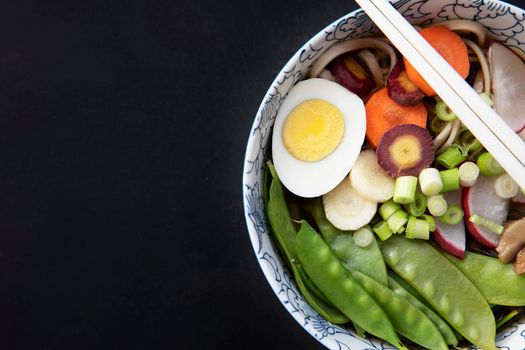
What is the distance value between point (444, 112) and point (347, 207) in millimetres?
271

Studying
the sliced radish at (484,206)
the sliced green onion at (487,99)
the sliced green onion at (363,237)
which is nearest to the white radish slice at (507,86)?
the sliced green onion at (487,99)

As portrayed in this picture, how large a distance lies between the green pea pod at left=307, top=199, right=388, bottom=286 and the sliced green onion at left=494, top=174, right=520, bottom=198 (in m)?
0.27

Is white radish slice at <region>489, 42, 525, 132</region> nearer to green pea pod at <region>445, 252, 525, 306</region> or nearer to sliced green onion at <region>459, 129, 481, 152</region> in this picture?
sliced green onion at <region>459, 129, 481, 152</region>

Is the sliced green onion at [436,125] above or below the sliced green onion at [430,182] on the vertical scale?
above

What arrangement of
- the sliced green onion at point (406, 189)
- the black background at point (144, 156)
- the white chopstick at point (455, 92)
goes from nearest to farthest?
the white chopstick at point (455, 92) < the sliced green onion at point (406, 189) < the black background at point (144, 156)

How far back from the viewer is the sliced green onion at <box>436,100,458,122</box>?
1256mm

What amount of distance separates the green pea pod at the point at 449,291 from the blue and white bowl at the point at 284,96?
6 cm

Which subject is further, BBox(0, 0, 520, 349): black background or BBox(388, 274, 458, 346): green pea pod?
BBox(0, 0, 520, 349): black background

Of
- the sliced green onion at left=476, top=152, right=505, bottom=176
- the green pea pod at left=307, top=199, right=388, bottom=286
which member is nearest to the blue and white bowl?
the green pea pod at left=307, top=199, right=388, bottom=286

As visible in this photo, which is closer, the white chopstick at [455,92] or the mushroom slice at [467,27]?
the white chopstick at [455,92]

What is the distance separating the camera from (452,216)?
1.27 meters

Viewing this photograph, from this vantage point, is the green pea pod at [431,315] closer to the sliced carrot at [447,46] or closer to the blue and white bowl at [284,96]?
the blue and white bowl at [284,96]

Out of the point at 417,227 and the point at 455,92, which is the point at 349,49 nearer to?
the point at 455,92

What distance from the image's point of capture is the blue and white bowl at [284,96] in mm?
1199
